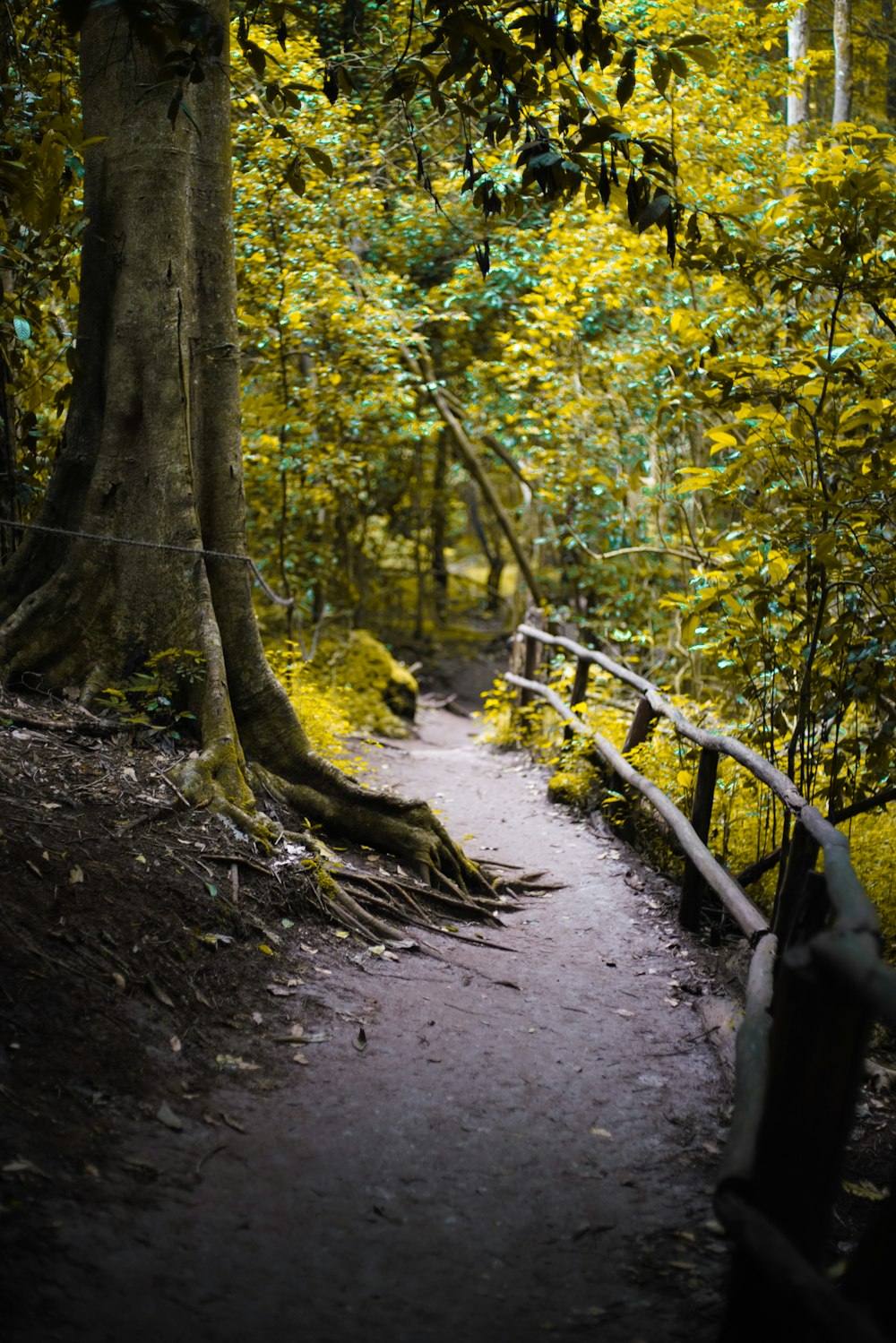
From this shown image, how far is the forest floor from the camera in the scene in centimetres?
247

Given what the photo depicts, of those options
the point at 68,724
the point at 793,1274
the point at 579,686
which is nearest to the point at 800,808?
the point at 793,1274

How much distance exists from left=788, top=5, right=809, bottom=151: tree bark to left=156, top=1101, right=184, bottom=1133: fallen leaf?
1070cm

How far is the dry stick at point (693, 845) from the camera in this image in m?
4.32

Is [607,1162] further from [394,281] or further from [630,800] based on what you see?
[394,281]

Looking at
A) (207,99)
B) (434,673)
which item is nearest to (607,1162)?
(207,99)

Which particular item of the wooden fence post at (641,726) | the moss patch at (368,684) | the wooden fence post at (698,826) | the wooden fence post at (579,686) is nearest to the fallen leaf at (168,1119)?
the wooden fence post at (698,826)

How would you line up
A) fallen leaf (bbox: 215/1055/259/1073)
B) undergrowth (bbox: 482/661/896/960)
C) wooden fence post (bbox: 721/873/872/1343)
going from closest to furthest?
wooden fence post (bbox: 721/873/872/1343)
fallen leaf (bbox: 215/1055/259/1073)
undergrowth (bbox: 482/661/896/960)

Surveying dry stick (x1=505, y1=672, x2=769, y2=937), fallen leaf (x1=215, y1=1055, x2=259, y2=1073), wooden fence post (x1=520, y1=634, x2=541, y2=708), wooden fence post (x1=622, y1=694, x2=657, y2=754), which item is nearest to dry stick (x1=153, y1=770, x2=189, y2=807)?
fallen leaf (x1=215, y1=1055, x2=259, y2=1073)

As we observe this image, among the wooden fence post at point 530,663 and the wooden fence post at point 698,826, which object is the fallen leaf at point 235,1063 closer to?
the wooden fence post at point 698,826

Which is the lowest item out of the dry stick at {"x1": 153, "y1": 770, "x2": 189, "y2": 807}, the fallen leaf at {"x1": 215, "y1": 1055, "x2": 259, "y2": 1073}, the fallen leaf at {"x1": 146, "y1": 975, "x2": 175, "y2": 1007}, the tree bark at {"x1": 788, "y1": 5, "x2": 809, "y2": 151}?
the fallen leaf at {"x1": 215, "y1": 1055, "x2": 259, "y2": 1073}

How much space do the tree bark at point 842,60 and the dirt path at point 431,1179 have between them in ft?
31.1

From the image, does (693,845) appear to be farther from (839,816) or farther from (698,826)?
(839,816)

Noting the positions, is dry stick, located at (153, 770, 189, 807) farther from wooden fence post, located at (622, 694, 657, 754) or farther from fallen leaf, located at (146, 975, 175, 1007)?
wooden fence post, located at (622, 694, 657, 754)

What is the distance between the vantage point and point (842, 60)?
425 inches
